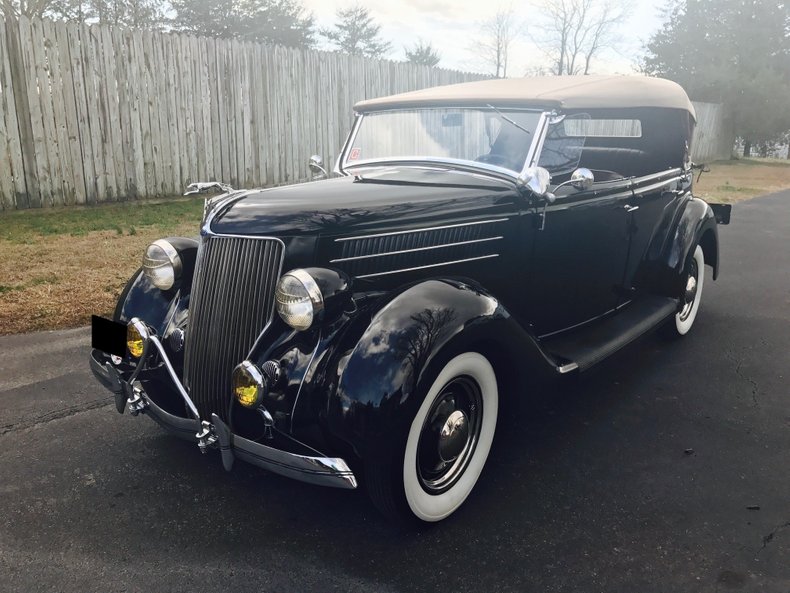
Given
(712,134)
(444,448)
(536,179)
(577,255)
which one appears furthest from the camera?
(712,134)

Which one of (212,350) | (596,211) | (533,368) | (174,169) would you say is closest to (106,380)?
(212,350)

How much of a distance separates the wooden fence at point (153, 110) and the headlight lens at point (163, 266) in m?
5.88

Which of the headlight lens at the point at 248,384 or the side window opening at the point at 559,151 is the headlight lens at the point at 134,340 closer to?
the headlight lens at the point at 248,384

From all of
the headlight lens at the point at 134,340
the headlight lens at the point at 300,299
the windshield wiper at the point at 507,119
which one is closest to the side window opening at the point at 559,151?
the windshield wiper at the point at 507,119

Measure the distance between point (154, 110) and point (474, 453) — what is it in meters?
7.67

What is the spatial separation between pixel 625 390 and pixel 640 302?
2.40 ft

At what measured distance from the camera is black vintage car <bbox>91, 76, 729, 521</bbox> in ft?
7.48

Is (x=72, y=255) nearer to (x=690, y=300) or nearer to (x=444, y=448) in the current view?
(x=444, y=448)

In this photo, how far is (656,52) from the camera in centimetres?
2544

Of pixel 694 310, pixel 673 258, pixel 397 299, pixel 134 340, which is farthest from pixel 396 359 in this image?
pixel 694 310

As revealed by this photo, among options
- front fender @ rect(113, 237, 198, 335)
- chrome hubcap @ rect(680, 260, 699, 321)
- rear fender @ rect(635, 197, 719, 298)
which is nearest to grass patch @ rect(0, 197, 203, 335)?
front fender @ rect(113, 237, 198, 335)

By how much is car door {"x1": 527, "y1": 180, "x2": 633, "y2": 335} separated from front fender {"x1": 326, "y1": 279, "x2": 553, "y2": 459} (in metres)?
0.92

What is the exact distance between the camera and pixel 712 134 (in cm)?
2250

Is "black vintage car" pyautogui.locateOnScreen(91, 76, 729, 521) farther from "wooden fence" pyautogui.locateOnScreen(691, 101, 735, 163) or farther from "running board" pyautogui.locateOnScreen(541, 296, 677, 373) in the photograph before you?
"wooden fence" pyautogui.locateOnScreen(691, 101, 735, 163)
